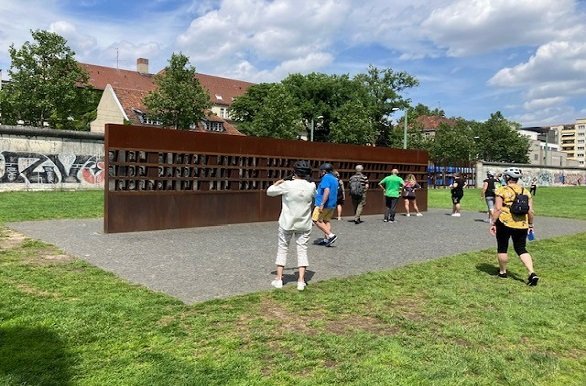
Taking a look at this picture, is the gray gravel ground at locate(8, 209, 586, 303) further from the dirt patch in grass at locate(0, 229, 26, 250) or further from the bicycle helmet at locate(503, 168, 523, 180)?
the bicycle helmet at locate(503, 168, 523, 180)

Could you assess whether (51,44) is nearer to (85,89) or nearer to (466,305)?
(85,89)

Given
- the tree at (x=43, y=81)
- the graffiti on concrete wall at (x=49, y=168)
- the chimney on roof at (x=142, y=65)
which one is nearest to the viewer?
the graffiti on concrete wall at (x=49, y=168)

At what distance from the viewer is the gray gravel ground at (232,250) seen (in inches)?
281

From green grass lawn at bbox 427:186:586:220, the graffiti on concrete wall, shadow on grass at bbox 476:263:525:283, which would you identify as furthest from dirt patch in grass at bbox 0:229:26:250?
green grass lawn at bbox 427:186:586:220

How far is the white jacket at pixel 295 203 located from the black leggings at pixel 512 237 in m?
3.03

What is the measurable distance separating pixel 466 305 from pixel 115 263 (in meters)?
5.17

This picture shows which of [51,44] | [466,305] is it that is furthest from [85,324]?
[51,44]

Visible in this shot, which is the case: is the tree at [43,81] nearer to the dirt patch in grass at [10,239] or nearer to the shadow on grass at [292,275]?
the dirt patch in grass at [10,239]

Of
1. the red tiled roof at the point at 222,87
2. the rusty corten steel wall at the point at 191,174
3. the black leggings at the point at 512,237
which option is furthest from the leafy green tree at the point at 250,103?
the black leggings at the point at 512,237

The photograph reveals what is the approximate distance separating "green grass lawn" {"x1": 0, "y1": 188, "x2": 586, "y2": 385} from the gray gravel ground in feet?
1.87

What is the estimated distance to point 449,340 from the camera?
5.00 m

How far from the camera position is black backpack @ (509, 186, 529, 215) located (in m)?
7.54

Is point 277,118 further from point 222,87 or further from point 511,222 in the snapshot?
point 511,222

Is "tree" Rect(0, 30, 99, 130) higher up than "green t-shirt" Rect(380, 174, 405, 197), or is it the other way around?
"tree" Rect(0, 30, 99, 130)
